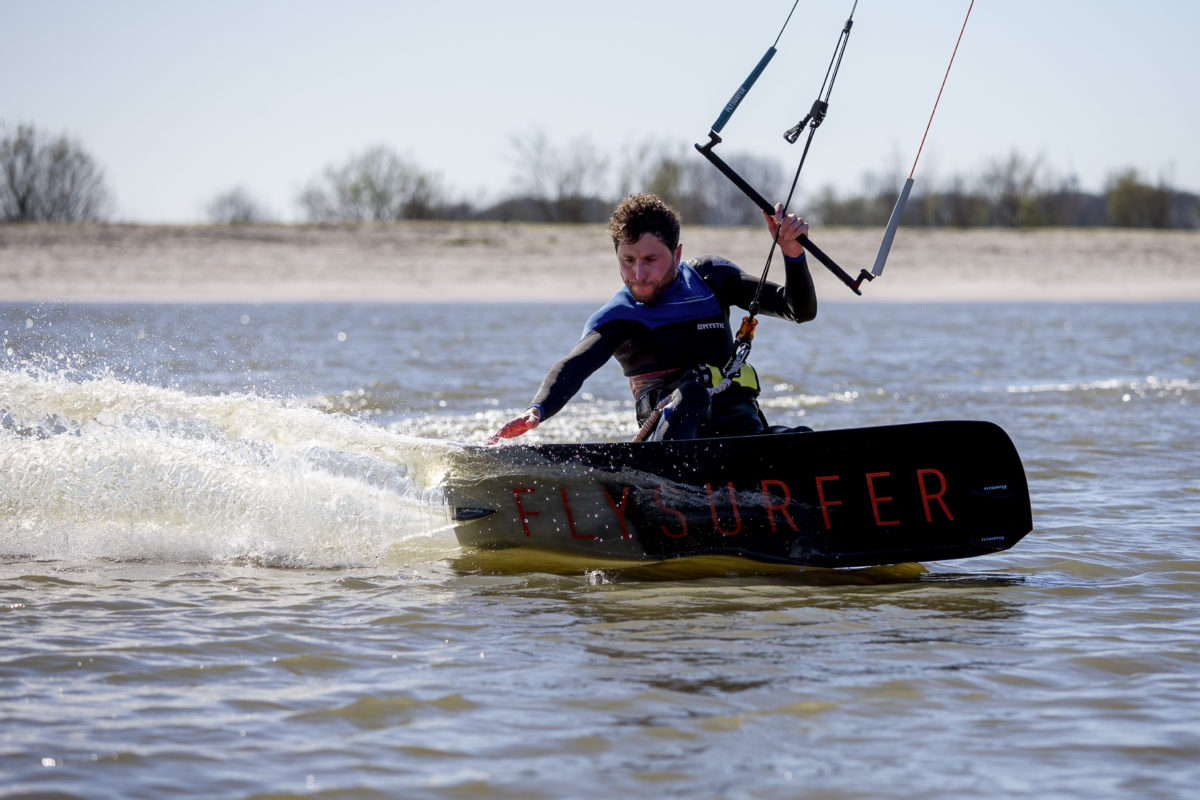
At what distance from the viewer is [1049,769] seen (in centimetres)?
277

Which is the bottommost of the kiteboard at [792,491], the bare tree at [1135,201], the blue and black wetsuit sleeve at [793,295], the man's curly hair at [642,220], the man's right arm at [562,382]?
the kiteboard at [792,491]

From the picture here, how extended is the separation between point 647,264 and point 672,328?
282 millimetres

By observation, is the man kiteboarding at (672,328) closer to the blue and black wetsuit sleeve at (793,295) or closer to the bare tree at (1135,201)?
the blue and black wetsuit sleeve at (793,295)

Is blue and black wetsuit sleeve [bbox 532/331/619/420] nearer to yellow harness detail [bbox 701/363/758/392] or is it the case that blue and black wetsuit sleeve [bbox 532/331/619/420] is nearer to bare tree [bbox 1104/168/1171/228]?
yellow harness detail [bbox 701/363/758/392]

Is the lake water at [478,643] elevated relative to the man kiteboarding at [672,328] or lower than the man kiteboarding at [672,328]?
lower

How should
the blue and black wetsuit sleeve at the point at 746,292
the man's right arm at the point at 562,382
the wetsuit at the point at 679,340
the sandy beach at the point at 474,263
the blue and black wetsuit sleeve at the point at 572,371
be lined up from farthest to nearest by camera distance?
1. the sandy beach at the point at 474,263
2. the blue and black wetsuit sleeve at the point at 746,292
3. the wetsuit at the point at 679,340
4. the blue and black wetsuit sleeve at the point at 572,371
5. the man's right arm at the point at 562,382

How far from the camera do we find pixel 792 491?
4480 mm

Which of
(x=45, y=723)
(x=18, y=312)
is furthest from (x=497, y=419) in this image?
(x=18, y=312)

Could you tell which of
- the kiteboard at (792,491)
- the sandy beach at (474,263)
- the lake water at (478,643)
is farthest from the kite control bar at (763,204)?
the sandy beach at (474,263)

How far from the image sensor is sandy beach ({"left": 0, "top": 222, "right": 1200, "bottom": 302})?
22.8 m

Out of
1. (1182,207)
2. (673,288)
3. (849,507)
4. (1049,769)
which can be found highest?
(1182,207)

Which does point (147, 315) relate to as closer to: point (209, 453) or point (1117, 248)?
point (209, 453)

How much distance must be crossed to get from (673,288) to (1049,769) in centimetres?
261

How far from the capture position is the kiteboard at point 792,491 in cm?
446
